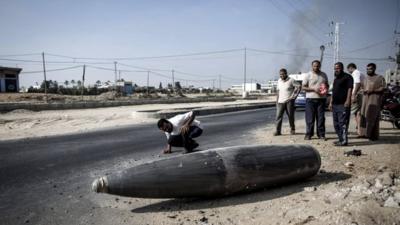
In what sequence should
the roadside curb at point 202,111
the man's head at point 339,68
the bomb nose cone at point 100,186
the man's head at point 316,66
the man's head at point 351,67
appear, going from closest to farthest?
the bomb nose cone at point 100,186 < the man's head at point 339,68 < the man's head at point 316,66 < the man's head at point 351,67 < the roadside curb at point 202,111

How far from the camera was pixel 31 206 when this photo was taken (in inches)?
189

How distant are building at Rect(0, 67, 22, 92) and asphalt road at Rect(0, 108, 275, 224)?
39678 millimetres

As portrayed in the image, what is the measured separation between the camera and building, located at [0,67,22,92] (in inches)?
1805

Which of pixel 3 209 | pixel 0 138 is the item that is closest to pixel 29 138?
pixel 0 138

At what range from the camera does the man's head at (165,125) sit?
6711 millimetres

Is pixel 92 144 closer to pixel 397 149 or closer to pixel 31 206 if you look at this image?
pixel 31 206

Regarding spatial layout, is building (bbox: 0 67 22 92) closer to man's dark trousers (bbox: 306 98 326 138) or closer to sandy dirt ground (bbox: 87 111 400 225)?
man's dark trousers (bbox: 306 98 326 138)

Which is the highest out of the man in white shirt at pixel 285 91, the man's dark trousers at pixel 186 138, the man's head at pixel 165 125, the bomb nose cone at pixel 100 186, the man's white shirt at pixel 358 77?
the man's white shirt at pixel 358 77

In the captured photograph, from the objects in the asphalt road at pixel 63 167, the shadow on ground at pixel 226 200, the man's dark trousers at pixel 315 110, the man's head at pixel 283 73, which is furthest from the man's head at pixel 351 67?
the shadow on ground at pixel 226 200

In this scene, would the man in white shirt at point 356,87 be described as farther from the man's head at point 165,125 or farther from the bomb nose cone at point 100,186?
the bomb nose cone at point 100,186

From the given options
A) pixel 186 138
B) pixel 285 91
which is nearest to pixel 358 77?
pixel 285 91

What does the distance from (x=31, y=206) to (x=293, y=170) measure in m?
3.57

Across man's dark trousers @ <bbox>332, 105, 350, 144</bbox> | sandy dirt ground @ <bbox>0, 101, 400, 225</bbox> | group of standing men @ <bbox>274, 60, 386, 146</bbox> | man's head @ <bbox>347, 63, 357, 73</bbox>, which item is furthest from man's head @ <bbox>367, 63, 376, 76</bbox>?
sandy dirt ground @ <bbox>0, 101, 400, 225</bbox>

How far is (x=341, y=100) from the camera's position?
7.70 m
